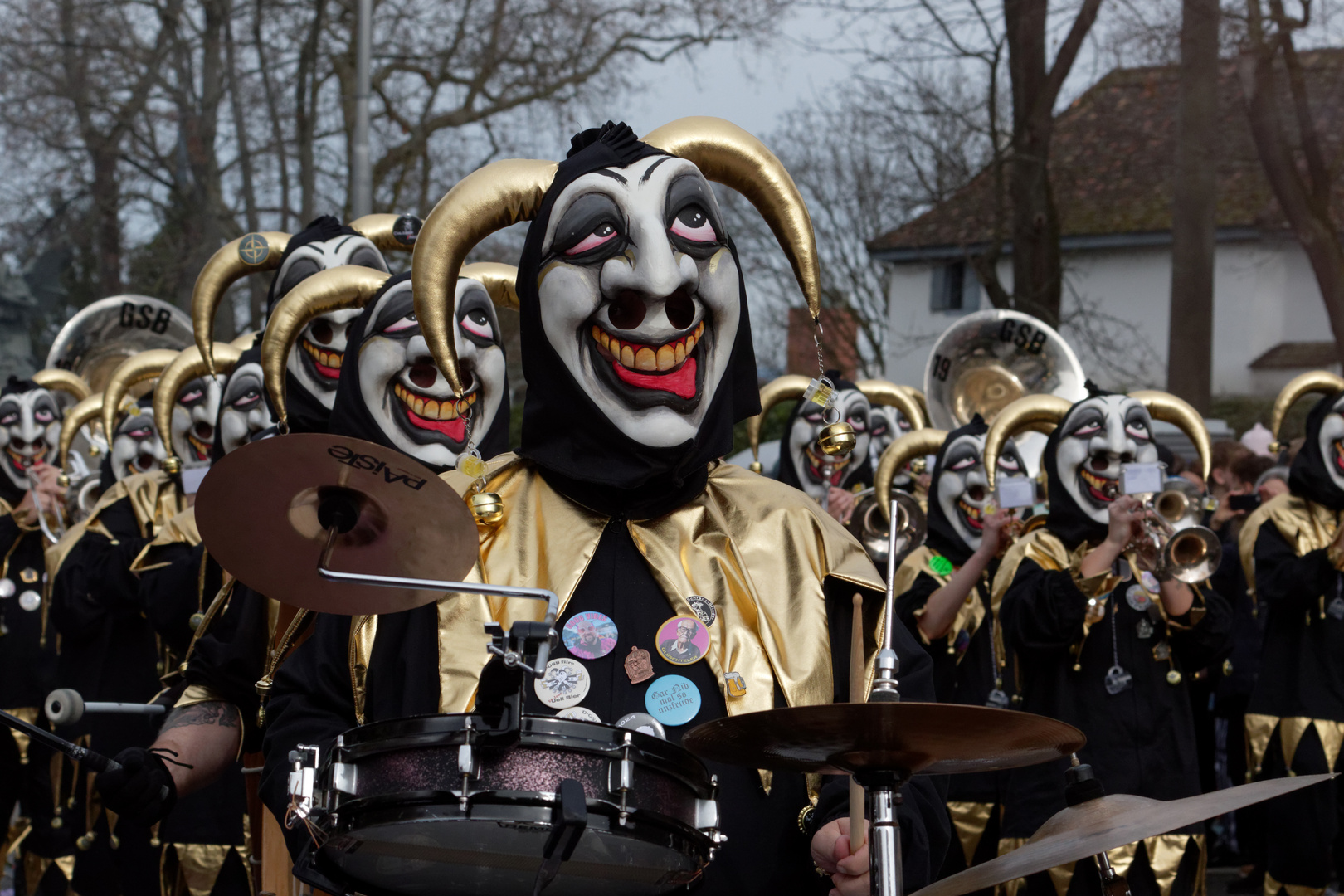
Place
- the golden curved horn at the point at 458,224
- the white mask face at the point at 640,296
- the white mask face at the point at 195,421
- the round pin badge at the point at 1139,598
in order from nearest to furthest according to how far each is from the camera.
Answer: the white mask face at the point at 640,296 → the golden curved horn at the point at 458,224 → the round pin badge at the point at 1139,598 → the white mask face at the point at 195,421

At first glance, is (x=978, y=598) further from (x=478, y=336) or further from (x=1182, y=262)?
(x=1182, y=262)

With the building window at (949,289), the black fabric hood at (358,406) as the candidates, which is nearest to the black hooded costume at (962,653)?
the black fabric hood at (358,406)

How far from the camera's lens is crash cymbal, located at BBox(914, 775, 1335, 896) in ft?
8.21

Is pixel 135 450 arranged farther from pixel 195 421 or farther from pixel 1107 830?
pixel 1107 830

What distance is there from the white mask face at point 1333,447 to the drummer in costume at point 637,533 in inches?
212

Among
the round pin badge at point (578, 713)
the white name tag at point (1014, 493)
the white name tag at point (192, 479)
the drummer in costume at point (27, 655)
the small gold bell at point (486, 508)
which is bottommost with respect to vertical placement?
the drummer in costume at point (27, 655)

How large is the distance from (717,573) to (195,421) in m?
5.17

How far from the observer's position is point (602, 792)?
2.52 m

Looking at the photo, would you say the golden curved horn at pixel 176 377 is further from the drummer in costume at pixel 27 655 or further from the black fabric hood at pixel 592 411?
the black fabric hood at pixel 592 411

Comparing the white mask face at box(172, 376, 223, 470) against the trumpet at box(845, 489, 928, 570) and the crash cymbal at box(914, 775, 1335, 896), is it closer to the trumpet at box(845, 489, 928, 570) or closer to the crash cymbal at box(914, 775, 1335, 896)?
the trumpet at box(845, 489, 928, 570)

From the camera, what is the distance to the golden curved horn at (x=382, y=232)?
19.4 ft

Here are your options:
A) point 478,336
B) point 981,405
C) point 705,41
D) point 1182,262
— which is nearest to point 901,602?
point 478,336

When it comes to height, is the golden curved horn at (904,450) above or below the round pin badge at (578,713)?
above

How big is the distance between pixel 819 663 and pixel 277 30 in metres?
18.2
